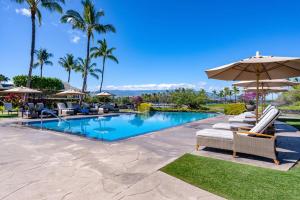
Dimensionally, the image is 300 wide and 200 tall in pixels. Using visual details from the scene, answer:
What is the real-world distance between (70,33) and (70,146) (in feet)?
65.1

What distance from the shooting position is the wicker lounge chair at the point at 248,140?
425cm

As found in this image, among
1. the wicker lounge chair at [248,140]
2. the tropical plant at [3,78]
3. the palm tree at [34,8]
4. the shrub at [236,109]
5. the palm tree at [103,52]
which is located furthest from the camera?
the tropical plant at [3,78]

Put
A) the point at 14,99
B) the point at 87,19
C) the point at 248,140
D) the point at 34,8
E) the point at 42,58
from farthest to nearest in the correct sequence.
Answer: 1. the point at 42,58
2. the point at 14,99
3. the point at 87,19
4. the point at 34,8
5. the point at 248,140

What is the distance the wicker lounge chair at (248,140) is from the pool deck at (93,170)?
300 mm

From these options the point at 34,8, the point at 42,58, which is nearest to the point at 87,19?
the point at 34,8

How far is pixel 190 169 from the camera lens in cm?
396

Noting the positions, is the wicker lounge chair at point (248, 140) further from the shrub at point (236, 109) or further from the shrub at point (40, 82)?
the shrub at point (40, 82)

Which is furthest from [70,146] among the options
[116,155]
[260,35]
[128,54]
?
[128,54]

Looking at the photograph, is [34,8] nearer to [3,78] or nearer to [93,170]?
[93,170]

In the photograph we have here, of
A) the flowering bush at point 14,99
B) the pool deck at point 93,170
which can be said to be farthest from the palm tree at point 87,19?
the pool deck at point 93,170

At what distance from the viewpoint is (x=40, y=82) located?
33.3 m

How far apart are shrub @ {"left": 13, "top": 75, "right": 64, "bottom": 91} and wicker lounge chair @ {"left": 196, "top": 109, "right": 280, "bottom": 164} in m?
33.3

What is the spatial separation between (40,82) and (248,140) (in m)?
35.4

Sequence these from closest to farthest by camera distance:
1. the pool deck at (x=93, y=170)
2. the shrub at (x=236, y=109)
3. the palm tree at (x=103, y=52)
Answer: the pool deck at (x=93, y=170) → the shrub at (x=236, y=109) → the palm tree at (x=103, y=52)
